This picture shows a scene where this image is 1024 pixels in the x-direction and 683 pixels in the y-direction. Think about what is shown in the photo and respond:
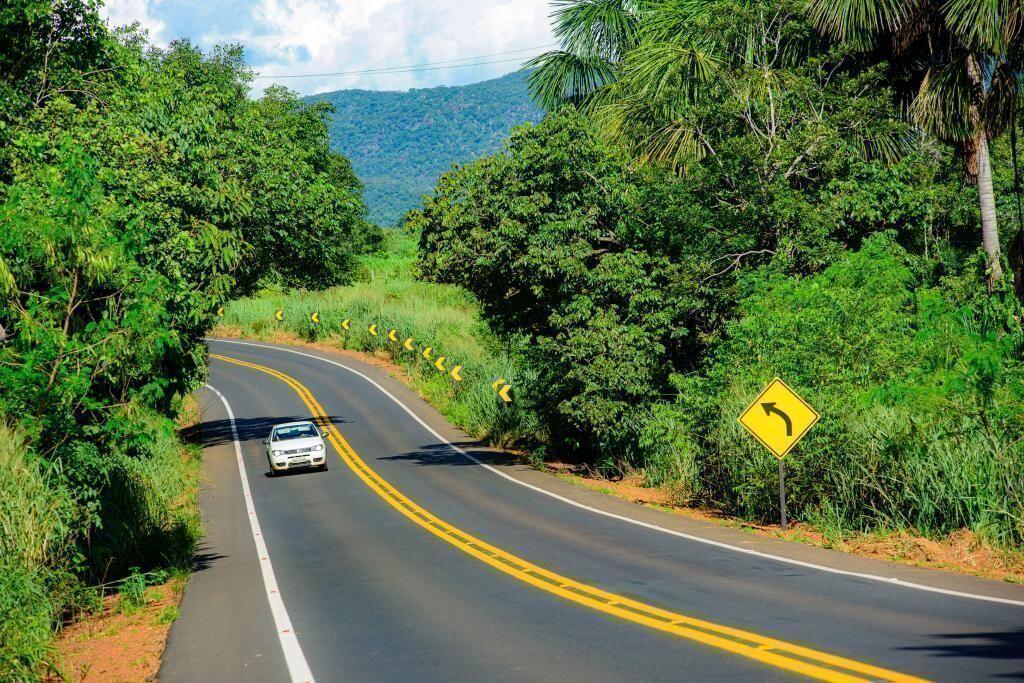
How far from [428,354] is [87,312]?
38441mm

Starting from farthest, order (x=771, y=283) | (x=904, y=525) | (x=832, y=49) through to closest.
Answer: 1. (x=832, y=49)
2. (x=771, y=283)
3. (x=904, y=525)

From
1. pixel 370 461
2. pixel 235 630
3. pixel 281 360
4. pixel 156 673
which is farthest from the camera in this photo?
pixel 281 360

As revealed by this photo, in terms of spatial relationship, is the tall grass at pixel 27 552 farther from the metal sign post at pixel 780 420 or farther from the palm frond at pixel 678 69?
the palm frond at pixel 678 69

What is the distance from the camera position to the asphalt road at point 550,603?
8.79m

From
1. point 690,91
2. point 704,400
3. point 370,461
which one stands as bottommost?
point 370,461

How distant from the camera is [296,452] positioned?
104ft

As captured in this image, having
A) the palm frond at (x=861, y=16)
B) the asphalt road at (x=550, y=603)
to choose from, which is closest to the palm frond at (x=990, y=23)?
the palm frond at (x=861, y=16)

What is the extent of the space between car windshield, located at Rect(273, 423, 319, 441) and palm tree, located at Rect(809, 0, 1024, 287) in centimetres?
1928

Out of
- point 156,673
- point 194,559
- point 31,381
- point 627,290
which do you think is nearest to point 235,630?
point 156,673

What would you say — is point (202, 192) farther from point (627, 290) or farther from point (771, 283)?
point (771, 283)

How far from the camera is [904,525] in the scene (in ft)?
50.8

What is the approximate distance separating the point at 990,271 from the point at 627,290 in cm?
973

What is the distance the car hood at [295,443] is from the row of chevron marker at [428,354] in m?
4.94

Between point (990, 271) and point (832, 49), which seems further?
point (832, 49)
